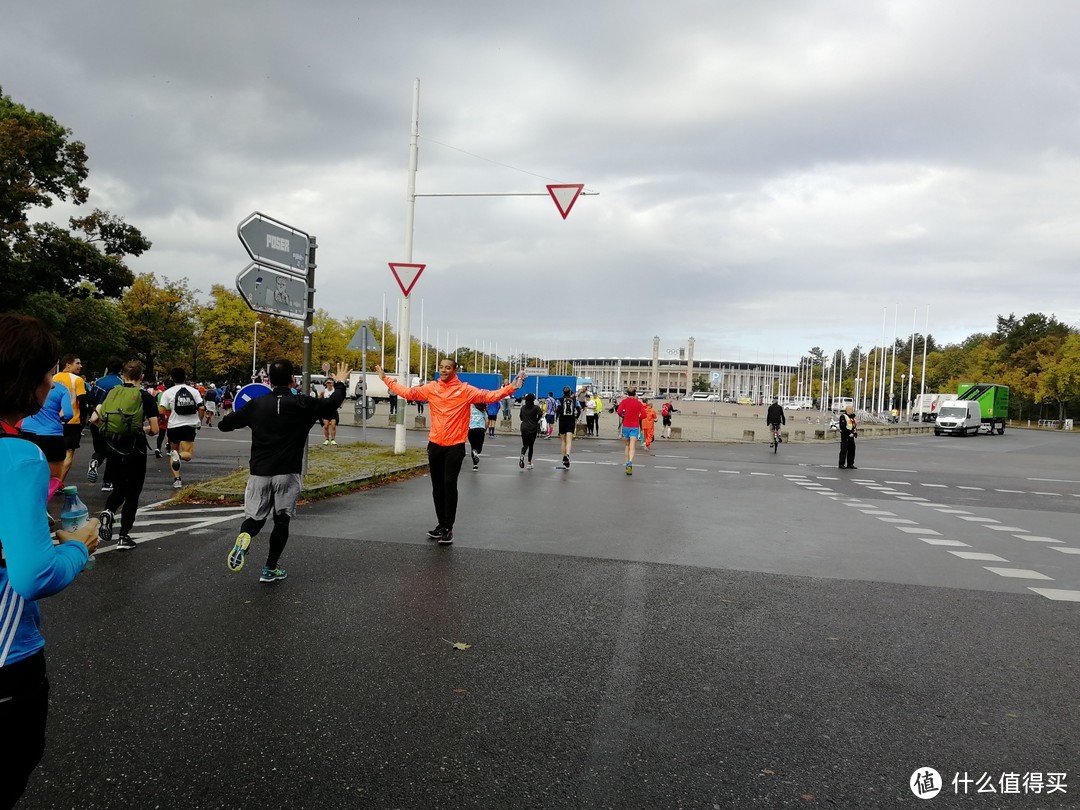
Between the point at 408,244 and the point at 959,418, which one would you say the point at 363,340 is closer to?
the point at 408,244

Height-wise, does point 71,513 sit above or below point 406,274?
Answer: below

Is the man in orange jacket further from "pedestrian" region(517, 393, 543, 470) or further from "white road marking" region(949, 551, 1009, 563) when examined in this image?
"pedestrian" region(517, 393, 543, 470)

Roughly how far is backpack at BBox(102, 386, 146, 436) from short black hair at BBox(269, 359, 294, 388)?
2096 millimetres

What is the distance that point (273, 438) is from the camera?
6.28 m

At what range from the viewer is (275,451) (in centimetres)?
630

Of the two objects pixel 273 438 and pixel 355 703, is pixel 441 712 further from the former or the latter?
pixel 273 438

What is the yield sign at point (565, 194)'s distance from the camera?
15055 millimetres

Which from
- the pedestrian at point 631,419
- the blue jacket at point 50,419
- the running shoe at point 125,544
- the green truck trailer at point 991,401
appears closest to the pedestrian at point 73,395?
the blue jacket at point 50,419

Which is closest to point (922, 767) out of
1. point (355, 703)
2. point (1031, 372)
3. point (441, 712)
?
point (441, 712)

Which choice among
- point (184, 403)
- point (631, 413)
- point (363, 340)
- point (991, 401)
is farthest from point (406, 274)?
point (991, 401)

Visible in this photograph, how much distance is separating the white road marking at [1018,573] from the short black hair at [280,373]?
691 centimetres

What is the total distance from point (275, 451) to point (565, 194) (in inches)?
404

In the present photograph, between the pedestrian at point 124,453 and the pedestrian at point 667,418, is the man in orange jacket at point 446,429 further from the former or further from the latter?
the pedestrian at point 667,418

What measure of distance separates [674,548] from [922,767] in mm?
4898
